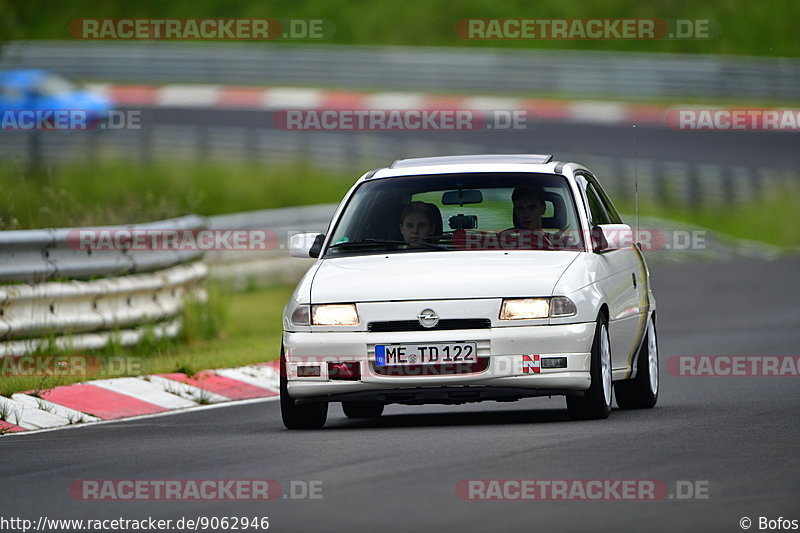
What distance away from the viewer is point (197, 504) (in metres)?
7.64

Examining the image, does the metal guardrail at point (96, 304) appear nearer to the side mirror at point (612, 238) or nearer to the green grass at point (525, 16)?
the side mirror at point (612, 238)

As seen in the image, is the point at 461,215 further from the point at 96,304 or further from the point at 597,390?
the point at 96,304

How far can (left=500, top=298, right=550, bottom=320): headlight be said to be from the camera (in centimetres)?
1033

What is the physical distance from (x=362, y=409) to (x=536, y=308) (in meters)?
2.07

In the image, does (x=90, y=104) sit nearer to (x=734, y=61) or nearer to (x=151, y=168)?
(x=151, y=168)

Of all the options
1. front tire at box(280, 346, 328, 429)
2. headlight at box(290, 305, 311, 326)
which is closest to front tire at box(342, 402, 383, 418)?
front tire at box(280, 346, 328, 429)

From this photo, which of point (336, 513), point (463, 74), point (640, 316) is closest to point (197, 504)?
point (336, 513)

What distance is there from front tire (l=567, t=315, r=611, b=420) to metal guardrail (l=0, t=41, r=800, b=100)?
109 feet

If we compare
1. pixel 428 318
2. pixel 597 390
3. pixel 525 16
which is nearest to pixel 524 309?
pixel 428 318

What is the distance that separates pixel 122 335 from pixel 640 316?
197 inches

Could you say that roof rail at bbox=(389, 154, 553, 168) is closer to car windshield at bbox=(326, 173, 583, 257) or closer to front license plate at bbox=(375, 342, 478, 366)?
car windshield at bbox=(326, 173, 583, 257)

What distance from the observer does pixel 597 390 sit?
10.6 m

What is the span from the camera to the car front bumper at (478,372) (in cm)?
1025

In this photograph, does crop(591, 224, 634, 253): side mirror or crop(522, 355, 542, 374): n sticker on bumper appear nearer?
crop(522, 355, 542, 374): n sticker on bumper
